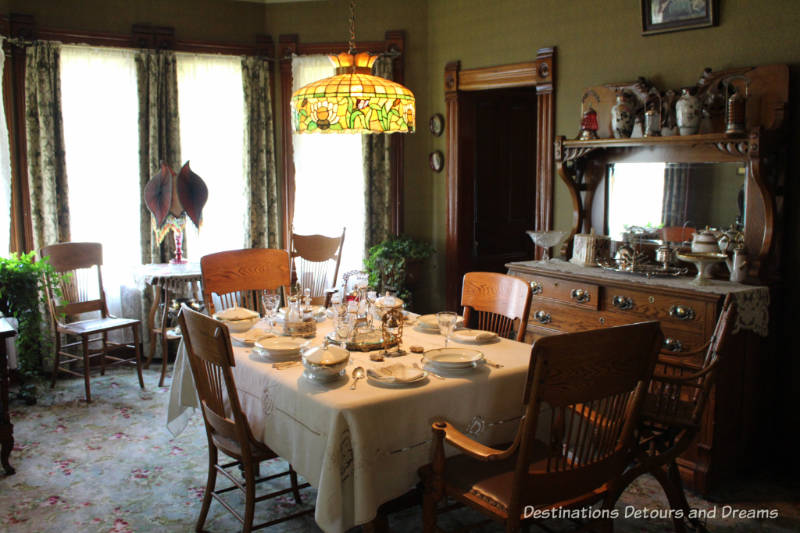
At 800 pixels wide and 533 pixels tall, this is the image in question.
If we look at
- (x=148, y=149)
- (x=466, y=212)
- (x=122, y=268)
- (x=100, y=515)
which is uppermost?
(x=148, y=149)

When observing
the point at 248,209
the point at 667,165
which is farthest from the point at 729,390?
the point at 248,209

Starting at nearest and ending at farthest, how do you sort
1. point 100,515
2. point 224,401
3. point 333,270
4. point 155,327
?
1. point 224,401
2. point 100,515
3. point 333,270
4. point 155,327

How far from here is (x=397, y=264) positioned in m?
5.49

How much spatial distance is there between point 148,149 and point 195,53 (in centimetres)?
85

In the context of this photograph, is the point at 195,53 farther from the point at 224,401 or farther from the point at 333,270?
the point at 224,401

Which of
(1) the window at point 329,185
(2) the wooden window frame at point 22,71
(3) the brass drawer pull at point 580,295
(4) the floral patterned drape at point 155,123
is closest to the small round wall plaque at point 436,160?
(1) the window at point 329,185

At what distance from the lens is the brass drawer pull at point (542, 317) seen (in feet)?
13.3

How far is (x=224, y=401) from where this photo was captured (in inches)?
111

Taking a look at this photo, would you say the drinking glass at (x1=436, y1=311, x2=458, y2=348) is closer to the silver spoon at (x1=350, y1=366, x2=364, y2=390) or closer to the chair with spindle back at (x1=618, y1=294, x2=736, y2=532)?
the silver spoon at (x1=350, y1=366, x2=364, y2=390)

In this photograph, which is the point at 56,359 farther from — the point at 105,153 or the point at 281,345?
the point at 281,345

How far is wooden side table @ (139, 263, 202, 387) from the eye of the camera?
4738mm

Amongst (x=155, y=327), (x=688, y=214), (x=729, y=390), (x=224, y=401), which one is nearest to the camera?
(x=224, y=401)

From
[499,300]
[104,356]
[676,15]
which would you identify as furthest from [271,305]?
[676,15]

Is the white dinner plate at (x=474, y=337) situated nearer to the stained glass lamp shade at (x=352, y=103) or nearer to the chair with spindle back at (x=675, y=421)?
the chair with spindle back at (x=675, y=421)
